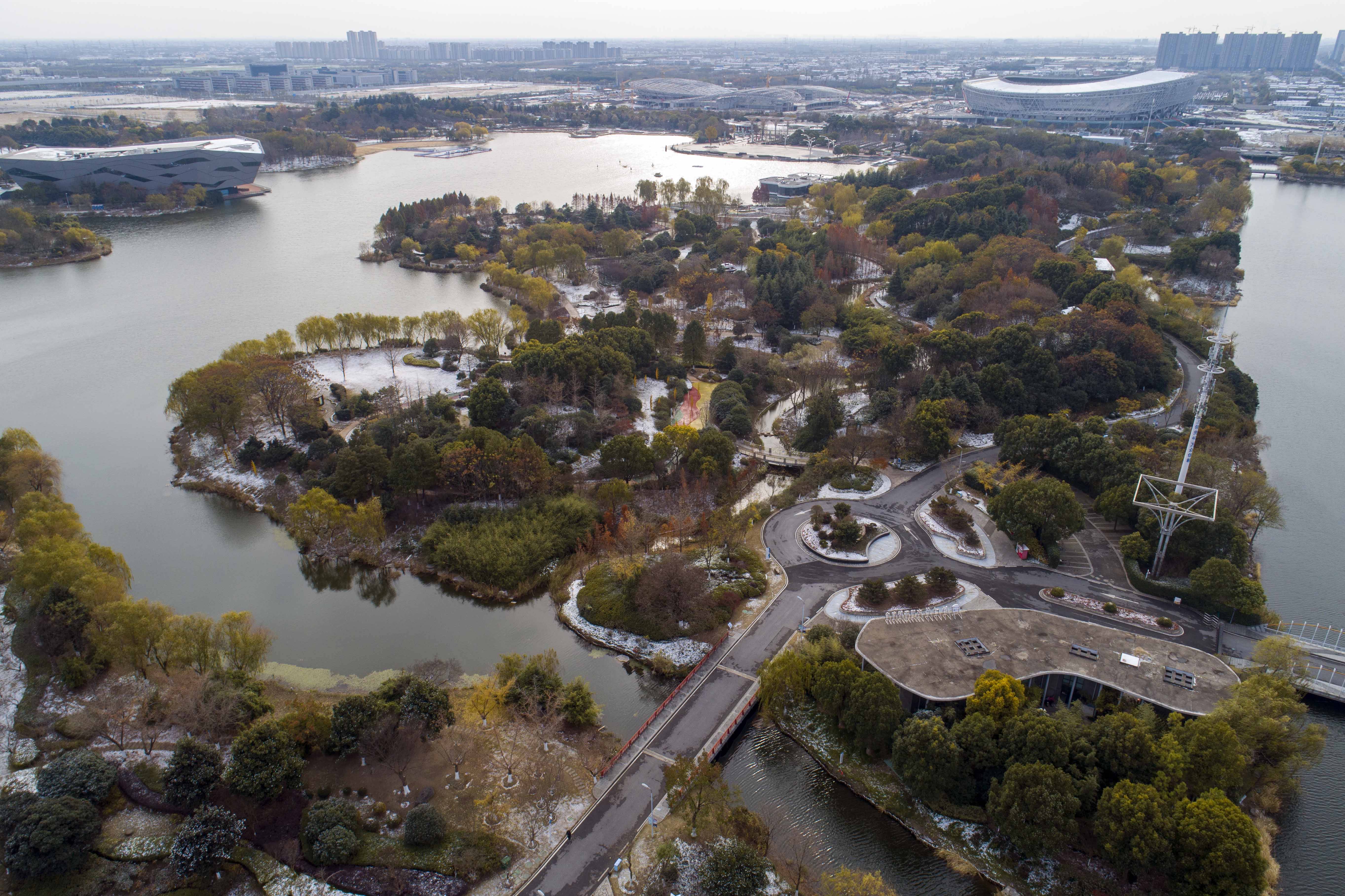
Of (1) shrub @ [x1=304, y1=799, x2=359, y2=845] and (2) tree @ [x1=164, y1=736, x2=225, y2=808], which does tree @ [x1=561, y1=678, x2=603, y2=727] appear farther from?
(2) tree @ [x1=164, y1=736, x2=225, y2=808]

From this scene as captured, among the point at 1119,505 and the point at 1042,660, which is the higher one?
the point at 1119,505

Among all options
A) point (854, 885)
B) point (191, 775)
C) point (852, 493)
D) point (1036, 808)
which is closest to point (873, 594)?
point (852, 493)

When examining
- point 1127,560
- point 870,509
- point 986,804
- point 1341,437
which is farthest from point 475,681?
point 1341,437

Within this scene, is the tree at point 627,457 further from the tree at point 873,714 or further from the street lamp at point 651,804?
the street lamp at point 651,804

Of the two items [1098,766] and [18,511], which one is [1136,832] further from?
[18,511]

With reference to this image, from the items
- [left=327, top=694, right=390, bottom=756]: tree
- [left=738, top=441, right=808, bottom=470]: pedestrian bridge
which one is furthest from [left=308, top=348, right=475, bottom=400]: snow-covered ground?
[left=327, top=694, right=390, bottom=756]: tree

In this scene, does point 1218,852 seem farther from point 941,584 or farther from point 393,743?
point 393,743
